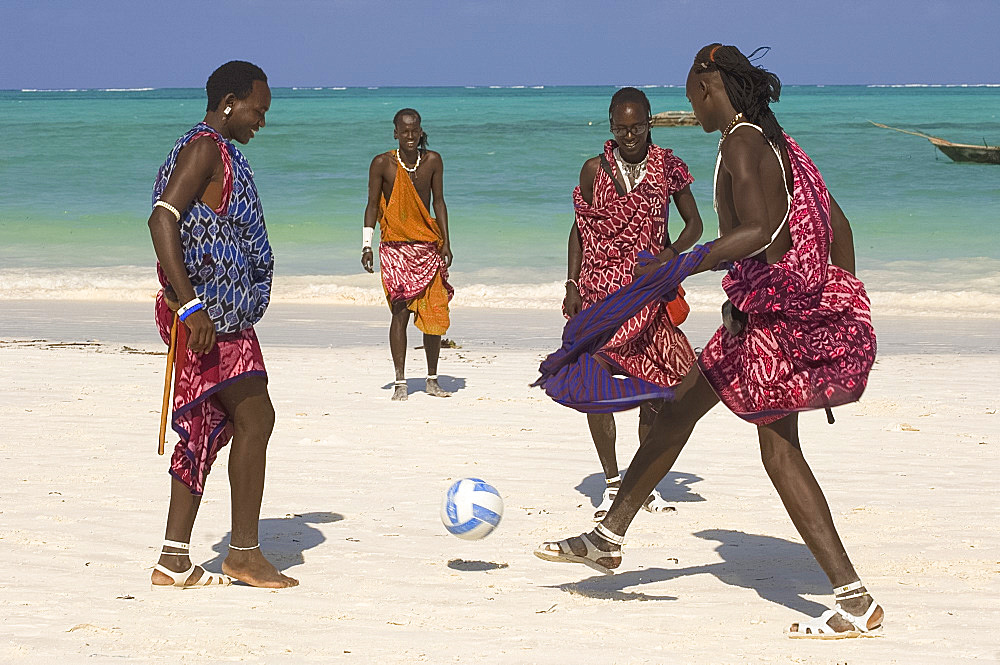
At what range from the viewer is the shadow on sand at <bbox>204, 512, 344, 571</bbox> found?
15.6 ft

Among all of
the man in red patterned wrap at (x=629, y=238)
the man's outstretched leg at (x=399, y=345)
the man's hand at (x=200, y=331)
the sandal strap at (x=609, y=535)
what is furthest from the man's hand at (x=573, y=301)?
the man's outstretched leg at (x=399, y=345)

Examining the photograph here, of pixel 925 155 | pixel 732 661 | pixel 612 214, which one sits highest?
pixel 925 155

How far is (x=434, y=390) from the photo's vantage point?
28.2 ft

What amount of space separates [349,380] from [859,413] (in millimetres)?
3509

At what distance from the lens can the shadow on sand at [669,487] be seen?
19.2ft

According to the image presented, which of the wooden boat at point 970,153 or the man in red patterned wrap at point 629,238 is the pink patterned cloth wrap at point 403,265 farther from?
the wooden boat at point 970,153

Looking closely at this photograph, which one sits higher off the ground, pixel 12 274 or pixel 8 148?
pixel 8 148

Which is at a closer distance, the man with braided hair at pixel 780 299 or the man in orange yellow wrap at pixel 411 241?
the man with braided hair at pixel 780 299

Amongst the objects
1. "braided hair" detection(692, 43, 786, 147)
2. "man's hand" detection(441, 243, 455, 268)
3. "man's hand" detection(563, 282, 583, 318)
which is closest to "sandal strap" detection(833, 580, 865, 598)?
"braided hair" detection(692, 43, 786, 147)

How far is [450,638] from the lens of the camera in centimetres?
381

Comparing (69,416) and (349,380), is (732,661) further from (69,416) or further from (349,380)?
(349,380)

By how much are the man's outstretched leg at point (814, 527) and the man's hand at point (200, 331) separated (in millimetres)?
1761

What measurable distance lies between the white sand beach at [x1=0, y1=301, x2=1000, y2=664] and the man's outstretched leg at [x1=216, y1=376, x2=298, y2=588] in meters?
0.10

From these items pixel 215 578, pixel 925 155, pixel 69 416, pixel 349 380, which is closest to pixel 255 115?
pixel 215 578
